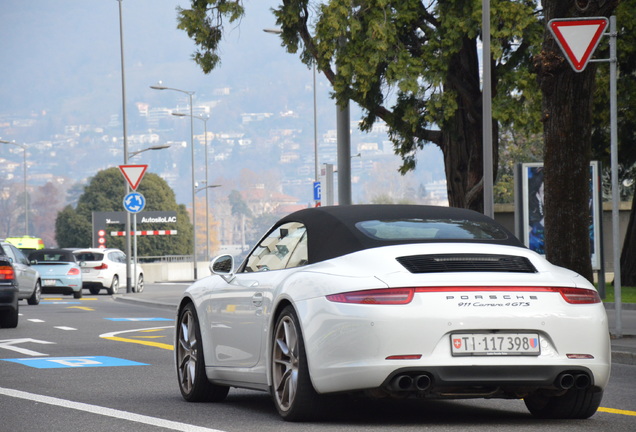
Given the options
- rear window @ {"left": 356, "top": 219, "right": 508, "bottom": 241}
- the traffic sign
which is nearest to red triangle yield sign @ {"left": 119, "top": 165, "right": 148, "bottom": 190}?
the traffic sign

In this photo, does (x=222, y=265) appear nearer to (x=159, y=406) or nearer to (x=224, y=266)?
(x=224, y=266)

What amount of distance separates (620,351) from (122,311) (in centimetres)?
1681

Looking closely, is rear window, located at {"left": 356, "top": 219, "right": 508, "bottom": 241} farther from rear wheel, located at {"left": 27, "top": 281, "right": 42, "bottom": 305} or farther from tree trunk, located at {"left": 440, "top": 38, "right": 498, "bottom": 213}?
rear wheel, located at {"left": 27, "top": 281, "right": 42, "bottom": 305}

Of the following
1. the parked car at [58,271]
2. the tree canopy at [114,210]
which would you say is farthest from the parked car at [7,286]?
the tree canopy at [114,210]

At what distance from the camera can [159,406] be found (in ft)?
31.4

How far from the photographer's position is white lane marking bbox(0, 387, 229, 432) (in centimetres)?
813

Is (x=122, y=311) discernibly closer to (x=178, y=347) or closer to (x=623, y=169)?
(x=623, y=169)

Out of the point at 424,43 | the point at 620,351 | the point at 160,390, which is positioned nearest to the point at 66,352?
the point at 160,390

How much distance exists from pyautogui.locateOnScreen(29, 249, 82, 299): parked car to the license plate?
31.4m

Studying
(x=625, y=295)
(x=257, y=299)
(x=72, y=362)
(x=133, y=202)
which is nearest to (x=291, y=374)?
(x=257, y=299)

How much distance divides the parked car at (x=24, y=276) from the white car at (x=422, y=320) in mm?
18479

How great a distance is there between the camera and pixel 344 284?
7.91 metres

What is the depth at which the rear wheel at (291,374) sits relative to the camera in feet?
26.5

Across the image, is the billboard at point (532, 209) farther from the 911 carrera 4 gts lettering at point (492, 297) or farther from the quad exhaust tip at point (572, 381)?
the 911 carrera 4 gts lettering at point (492, 297)
